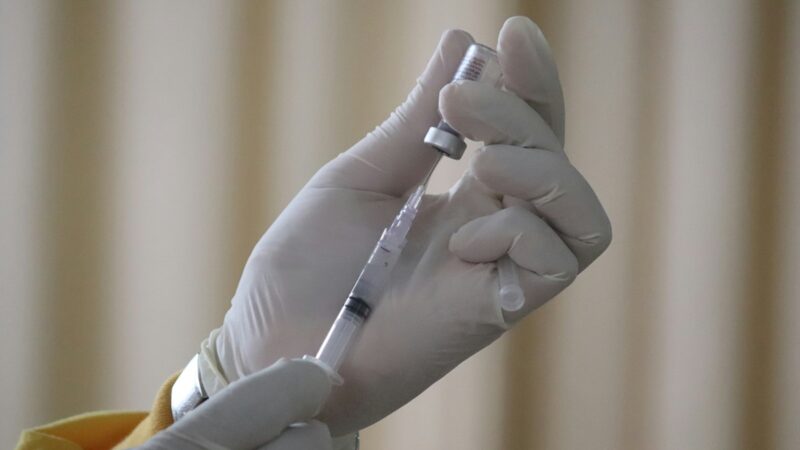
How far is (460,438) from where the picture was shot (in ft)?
4.83

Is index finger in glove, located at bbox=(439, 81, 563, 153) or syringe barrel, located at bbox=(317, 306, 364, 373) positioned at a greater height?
index finger in glove, located at bbox=(439, 81, 563, 153)

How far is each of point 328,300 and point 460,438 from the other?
67 centimetres

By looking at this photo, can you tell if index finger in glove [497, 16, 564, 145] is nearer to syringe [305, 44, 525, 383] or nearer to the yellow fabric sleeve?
syringe [305, 44, 525, 383]

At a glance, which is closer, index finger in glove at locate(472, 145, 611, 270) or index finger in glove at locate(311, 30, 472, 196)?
index finger in glove at locate(472, 145, 611, 270)

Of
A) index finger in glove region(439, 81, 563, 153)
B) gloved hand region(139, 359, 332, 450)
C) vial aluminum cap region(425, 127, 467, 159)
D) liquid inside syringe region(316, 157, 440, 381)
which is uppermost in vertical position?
index finger in glove region(439, 81, 563, 153)

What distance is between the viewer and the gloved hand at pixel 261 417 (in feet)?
2.20

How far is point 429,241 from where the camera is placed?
3.12 ft

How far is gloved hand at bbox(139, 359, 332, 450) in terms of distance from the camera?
671 millimetres

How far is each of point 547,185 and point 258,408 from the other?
0.40 metres

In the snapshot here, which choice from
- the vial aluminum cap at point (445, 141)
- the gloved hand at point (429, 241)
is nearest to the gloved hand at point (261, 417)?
the gloved hand at point (429, 241)

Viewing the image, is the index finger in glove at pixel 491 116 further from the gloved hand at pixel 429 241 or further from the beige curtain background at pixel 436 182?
the beige curtain background at pixel 436 182

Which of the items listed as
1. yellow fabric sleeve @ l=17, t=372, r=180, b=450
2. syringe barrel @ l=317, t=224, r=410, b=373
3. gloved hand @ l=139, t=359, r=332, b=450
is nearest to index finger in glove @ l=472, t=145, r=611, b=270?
syringe barrel @ l=317, t=224, r=410, b=373

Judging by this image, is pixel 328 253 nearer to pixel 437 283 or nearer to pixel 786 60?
pixel 437 283

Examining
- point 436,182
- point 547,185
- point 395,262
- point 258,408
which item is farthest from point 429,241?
point 436,182
